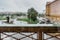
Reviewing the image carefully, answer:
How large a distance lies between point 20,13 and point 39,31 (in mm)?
627

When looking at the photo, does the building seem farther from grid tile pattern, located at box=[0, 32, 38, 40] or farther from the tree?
grid tile pattern, located at box=[0, 32, 38, 40]

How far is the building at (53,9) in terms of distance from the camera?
Result: 250cm

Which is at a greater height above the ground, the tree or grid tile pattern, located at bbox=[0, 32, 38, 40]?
the tree

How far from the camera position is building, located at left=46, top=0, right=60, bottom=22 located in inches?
98.6

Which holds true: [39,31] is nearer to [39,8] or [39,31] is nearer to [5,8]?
[39,8]

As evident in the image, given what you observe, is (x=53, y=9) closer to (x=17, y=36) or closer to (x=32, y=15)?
(x=32, y=15)

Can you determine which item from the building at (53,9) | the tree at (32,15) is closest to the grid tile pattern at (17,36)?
the tree at (32,15)

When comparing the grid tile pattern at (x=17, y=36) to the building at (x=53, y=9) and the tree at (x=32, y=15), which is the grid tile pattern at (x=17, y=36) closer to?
the tree at (x=32, y=15)

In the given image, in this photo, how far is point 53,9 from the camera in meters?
2.62

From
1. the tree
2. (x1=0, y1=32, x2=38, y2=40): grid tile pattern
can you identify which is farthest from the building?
(x1=0, y1=32, x2=38, y2=40): grid tile pattern

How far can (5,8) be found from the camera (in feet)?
8.13

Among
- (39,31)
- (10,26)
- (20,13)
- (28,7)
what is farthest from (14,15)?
(39,31)

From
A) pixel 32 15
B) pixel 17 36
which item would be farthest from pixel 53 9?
pixel 17 36

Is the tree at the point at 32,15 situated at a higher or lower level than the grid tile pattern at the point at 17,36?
higher
